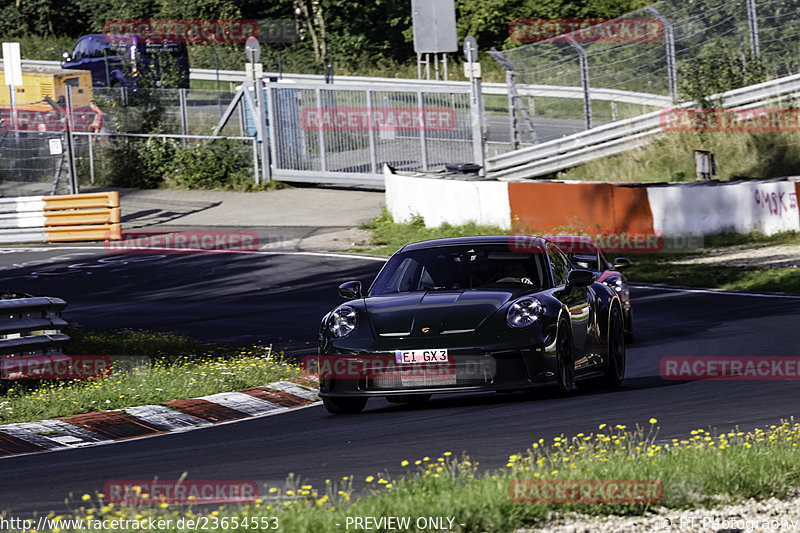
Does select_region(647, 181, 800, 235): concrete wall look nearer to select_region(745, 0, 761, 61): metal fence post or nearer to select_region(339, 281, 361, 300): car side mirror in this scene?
select_region(745, 0, 761, 61): metal fence post

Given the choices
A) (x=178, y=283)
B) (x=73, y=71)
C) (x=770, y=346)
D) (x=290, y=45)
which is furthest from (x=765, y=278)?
(x=290, y=45)

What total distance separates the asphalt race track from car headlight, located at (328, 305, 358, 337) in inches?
26.2

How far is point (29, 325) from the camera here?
1188 centimetres

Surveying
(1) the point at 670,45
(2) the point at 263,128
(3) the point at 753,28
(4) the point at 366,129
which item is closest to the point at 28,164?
(2) the point at 263,128

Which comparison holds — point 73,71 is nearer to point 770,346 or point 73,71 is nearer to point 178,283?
point 178,283

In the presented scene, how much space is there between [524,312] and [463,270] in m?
1.11

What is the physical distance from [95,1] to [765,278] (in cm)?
4598

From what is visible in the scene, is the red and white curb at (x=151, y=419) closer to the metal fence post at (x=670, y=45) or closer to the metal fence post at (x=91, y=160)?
the metal fence post at (x=670, y=45)

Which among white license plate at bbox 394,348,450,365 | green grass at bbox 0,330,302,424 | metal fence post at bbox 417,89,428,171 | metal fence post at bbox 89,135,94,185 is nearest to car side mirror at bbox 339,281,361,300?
white license plate at bbox 394,348,450,365

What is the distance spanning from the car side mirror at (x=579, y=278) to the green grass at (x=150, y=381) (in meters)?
3.01

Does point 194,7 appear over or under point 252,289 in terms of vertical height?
over

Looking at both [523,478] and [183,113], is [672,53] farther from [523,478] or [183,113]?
[523,478]

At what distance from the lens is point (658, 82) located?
30.2 metres

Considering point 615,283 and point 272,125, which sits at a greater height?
point 272,125
